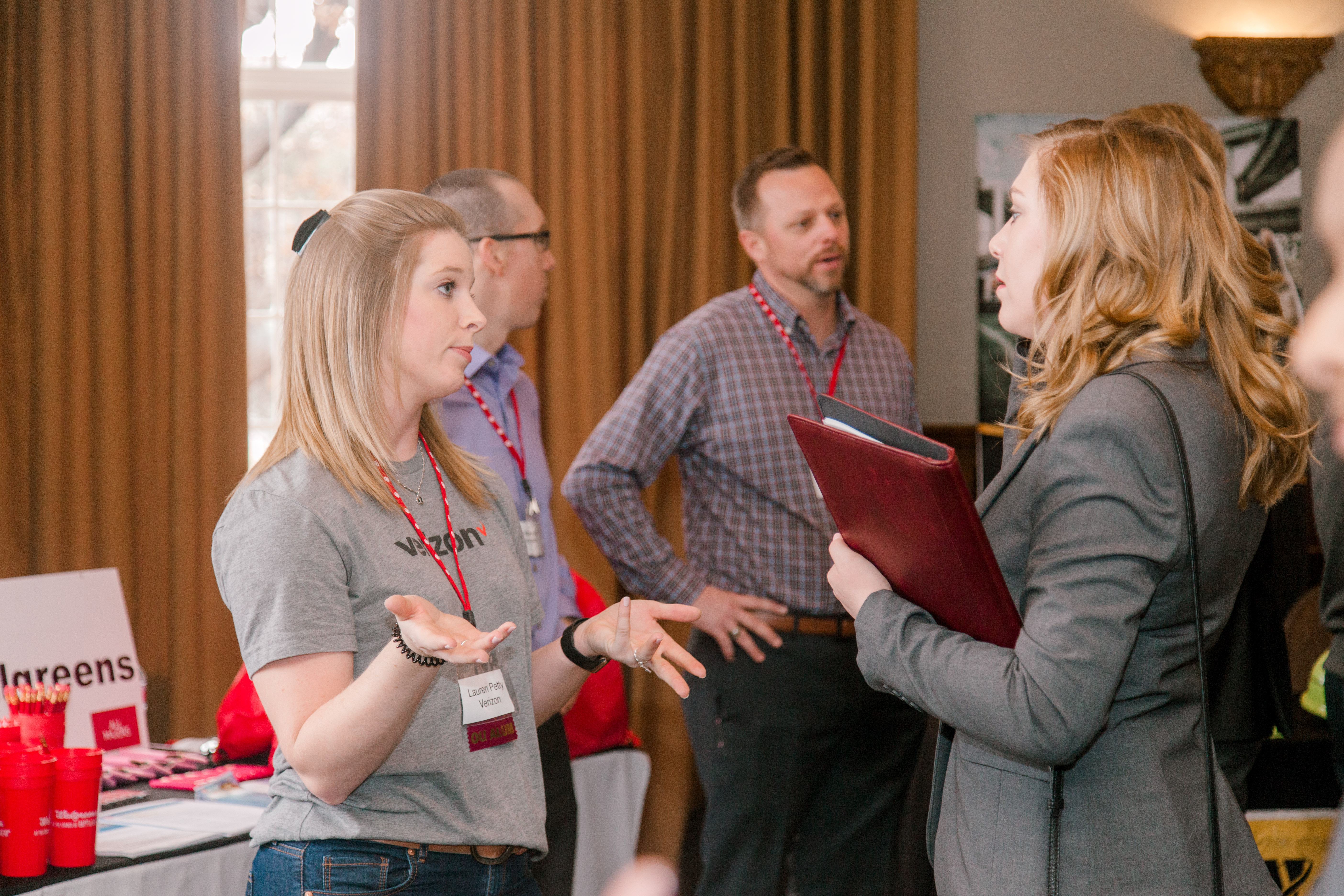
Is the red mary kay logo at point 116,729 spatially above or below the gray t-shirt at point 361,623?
below

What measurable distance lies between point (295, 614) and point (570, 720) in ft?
5.82

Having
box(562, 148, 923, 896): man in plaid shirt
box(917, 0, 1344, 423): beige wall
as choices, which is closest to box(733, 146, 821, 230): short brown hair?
box(562, 148, 923, 896): man in plaid shirt

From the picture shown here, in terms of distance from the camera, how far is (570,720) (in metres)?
3.00

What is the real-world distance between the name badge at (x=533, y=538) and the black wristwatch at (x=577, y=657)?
2.36 ft

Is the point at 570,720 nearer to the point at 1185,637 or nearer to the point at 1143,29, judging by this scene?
the point at 1185,637

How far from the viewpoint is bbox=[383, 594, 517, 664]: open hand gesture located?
3.90 ft

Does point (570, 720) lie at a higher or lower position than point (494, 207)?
lower

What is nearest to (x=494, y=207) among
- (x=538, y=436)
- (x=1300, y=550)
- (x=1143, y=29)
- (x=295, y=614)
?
(x=538, y=436)

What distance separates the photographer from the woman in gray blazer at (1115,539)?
117 centimetres

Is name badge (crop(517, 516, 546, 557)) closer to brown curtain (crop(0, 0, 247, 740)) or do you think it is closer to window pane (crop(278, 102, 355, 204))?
brown curtain (crop(0, 0, 247, 740))

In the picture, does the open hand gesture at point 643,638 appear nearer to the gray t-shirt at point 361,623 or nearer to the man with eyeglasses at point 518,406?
the gray t-shirt at point 361,623

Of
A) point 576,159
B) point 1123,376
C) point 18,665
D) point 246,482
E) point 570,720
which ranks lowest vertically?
point 570,720

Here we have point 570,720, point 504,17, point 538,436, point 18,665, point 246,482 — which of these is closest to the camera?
point 246,482

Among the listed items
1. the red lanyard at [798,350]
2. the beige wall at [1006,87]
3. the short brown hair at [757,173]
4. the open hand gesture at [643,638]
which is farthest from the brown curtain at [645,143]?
the open hand gesture at [643,638]
